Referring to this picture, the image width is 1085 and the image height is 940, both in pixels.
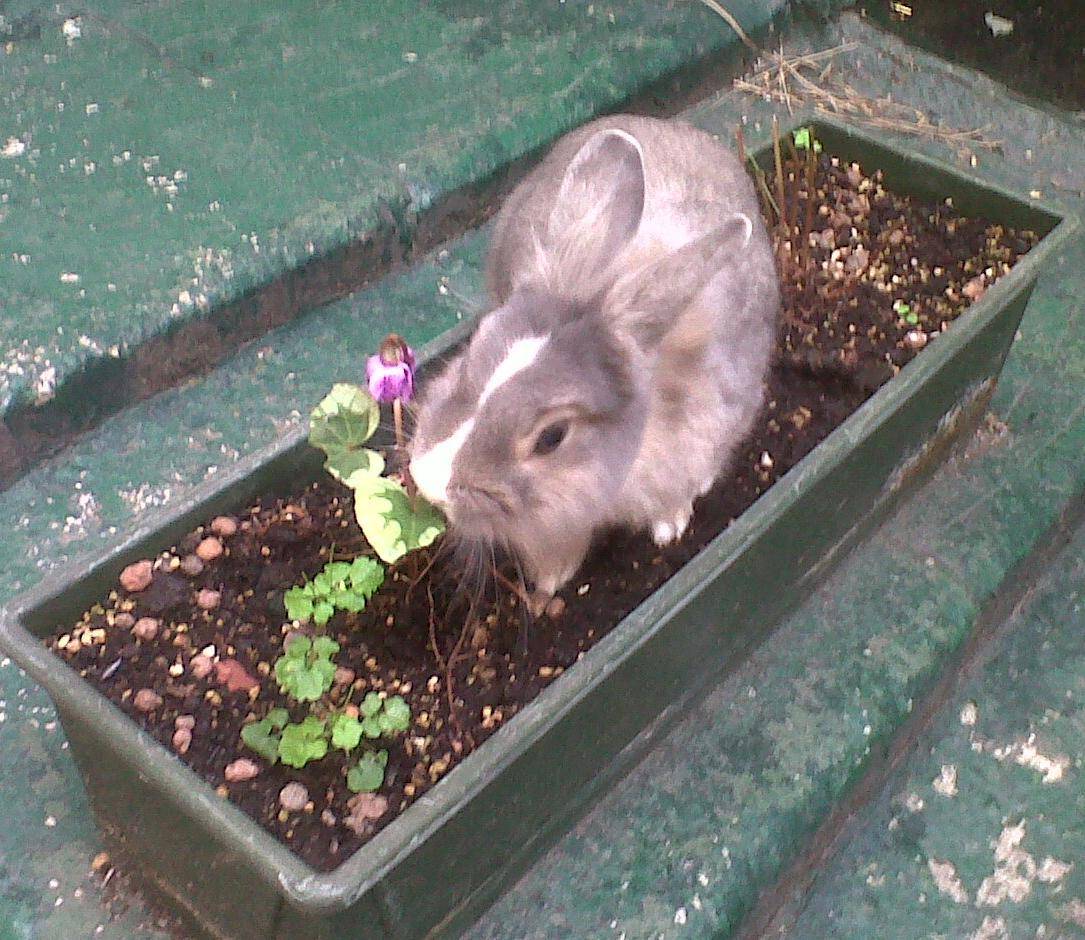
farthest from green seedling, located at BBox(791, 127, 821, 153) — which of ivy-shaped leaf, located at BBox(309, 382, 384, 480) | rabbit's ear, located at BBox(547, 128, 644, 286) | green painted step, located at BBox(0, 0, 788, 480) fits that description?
ivy-shaped leaf, located at BBox(309, 382, 384, 480)

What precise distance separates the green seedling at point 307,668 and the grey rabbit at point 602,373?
0.21 m

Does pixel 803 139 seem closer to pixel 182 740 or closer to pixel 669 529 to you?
pixel 669 529

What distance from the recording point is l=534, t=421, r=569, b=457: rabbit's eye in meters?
1.09

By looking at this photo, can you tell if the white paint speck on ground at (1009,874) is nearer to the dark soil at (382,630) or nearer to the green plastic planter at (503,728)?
the green plastic planter at (503,728)

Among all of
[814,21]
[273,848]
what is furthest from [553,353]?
[814,21]

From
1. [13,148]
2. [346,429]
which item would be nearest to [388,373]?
[346,429]

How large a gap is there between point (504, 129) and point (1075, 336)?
3.79 feet

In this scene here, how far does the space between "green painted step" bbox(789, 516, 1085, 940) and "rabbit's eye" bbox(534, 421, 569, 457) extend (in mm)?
764

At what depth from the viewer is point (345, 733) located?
1.13m

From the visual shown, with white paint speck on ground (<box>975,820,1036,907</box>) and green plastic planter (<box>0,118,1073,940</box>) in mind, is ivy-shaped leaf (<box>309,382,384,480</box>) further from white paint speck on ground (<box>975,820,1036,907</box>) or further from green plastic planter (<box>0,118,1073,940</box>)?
white paint speck on ground (<box>975,820,1036,907</box>)

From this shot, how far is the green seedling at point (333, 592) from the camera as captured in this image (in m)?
1.19

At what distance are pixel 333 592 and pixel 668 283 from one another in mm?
489

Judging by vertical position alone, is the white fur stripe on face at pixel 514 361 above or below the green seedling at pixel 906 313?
above

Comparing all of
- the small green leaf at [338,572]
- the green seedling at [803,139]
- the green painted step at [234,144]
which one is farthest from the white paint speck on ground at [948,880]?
the green painted step at [234,144]
